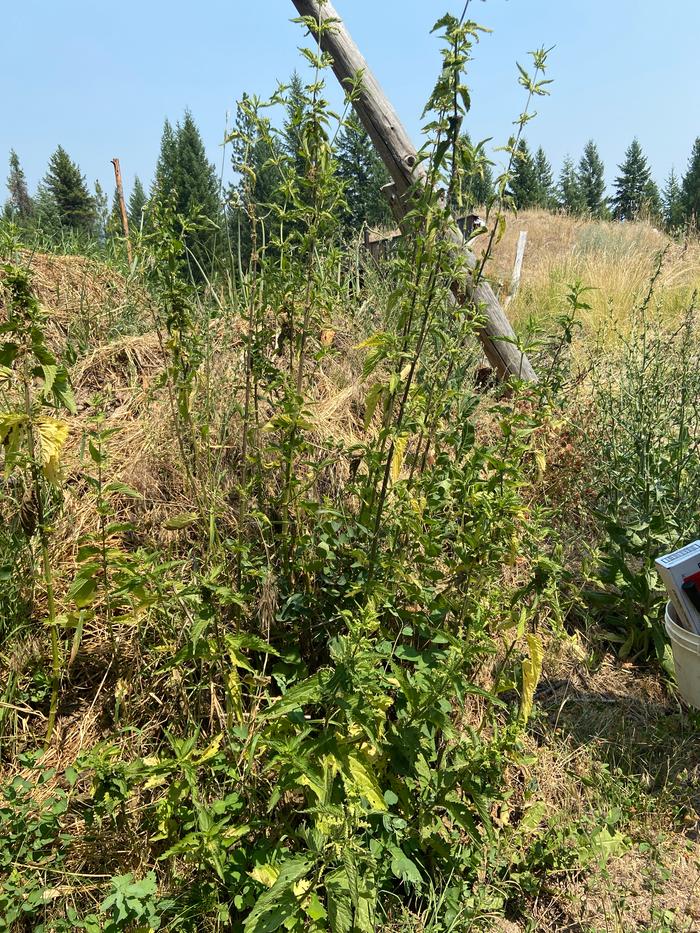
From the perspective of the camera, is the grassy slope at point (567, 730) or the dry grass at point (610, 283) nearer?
the grassy slope at point (567, 730)

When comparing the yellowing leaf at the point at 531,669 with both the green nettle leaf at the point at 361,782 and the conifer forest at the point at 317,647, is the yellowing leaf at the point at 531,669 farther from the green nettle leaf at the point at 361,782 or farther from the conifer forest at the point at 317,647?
the green nettle leaf at the point at 361,782

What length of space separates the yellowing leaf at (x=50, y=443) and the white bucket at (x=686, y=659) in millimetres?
2238

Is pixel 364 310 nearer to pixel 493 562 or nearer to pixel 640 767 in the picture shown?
pixel 493 562

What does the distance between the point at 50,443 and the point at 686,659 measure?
2.35 m

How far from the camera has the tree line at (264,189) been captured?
2.17m

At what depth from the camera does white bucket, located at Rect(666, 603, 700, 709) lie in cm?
245

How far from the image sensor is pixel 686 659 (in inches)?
99.2

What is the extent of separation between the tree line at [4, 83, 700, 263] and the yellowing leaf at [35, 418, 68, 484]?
78 cm

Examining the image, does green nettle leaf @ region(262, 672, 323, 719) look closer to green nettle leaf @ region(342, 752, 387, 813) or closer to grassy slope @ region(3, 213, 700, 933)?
green nettle leaf @ region(342, 752, 387, 813)

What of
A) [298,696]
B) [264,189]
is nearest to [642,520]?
[298,696]

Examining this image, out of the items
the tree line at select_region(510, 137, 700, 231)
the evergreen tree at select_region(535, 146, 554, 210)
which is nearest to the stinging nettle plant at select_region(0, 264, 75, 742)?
the tree line at select_region(510, 137, 700, 231)

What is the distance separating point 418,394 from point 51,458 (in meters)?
1.20

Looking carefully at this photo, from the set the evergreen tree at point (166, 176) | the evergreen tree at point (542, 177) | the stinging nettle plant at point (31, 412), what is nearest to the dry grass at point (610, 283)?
the evergreen tree at point (166, 176)

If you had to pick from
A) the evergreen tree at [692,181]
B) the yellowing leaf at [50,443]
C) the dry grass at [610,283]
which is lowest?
the yellowing leaf at [50,443]
